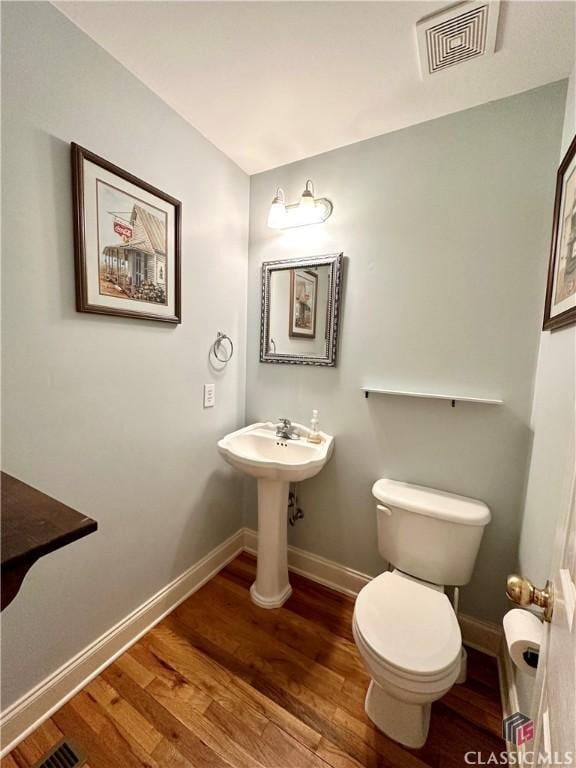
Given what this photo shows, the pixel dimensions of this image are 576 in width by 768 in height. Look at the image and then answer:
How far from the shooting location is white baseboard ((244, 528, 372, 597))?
1.73m

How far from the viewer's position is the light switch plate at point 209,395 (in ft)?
5.58

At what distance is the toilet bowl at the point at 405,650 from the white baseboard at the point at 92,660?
3.29ft

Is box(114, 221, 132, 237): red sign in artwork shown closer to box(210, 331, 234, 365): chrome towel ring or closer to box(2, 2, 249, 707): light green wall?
box(2, 2, 249, 707): light green wall

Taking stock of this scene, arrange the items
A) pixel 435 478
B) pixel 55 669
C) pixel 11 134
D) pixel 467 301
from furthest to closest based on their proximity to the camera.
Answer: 1. pixel 435 478
2. pixel 467 301
3. pixel 55 669
4. pixel 11 134

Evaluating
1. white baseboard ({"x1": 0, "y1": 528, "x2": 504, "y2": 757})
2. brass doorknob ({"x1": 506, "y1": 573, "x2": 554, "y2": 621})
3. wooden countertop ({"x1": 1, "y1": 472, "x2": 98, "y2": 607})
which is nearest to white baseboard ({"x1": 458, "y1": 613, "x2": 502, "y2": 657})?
white baseboard ({"x1": 0, "y1": 528, "x2": 504, "y2": 757})

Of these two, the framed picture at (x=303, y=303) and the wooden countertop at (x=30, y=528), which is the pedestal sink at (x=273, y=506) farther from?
the wooden countertop at (x=30, y=528)

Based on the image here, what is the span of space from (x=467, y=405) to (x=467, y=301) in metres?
0.46

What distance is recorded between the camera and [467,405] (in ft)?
4.52

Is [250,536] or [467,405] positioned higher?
[467,405]

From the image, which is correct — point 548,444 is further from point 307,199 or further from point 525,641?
point 307,199

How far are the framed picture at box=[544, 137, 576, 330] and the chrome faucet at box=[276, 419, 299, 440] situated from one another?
1.23m

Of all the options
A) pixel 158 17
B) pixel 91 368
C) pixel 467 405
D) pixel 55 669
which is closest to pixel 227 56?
pixel 158 17

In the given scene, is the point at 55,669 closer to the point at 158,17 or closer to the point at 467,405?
the point at 467,405

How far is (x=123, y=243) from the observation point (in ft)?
4.05
